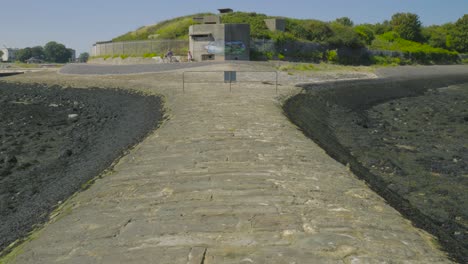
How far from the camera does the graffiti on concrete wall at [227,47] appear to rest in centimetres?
4816

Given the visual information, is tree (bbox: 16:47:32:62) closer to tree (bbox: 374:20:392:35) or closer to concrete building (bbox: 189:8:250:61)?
tree (bbox: 374:20:392:35)

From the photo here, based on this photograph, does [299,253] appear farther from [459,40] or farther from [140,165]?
[459,40]

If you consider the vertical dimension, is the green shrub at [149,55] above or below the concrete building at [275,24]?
below

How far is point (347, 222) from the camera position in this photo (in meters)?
5.64

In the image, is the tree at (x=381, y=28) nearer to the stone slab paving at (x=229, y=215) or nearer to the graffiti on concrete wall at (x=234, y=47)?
the graffiti on concrete wall at (x=234, y=47)

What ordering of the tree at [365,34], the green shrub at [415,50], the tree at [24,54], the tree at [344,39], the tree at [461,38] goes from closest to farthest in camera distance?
the tree at [344,39] < the tree at [365,34] < the green shrub at [415,50] < the tree at [461,38] < the tree at [24,54]

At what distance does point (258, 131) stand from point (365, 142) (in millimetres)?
5817

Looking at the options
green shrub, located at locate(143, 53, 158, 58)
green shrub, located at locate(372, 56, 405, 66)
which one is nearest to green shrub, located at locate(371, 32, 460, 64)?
green shrub, located at locate(372, 56, 405, 66)

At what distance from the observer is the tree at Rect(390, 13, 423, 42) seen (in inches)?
3100

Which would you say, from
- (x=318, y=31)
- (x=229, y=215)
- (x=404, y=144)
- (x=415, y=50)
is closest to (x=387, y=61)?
(x=415, y=50)

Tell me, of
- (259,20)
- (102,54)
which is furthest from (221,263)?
(102,54)

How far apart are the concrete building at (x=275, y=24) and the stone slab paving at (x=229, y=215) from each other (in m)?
48.4

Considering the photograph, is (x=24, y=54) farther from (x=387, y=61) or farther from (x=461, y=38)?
(x=461, y=38)

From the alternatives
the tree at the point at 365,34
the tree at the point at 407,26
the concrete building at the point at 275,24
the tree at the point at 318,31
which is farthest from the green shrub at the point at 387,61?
the concrete building at the point at 275,24
